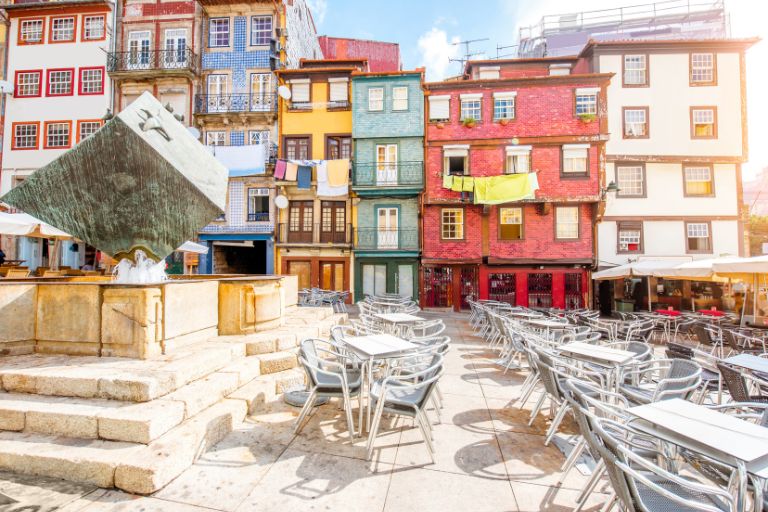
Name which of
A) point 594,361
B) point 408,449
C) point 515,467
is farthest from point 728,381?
point 408,449

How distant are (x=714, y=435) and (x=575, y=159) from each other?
16.9 metres

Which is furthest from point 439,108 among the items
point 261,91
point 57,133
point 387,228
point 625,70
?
point 57,133

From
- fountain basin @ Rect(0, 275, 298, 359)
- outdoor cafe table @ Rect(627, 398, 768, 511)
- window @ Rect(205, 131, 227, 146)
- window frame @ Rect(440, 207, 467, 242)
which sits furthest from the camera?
window @ Rect(205, 131, 227, 146)

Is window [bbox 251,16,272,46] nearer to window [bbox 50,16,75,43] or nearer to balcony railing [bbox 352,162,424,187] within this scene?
balcony railing [bbox 352,162,424,187]

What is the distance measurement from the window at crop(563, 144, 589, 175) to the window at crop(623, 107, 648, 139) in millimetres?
2507

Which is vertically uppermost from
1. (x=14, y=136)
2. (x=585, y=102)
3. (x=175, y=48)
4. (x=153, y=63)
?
(x=175, y=48)

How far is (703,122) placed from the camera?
55.1ft

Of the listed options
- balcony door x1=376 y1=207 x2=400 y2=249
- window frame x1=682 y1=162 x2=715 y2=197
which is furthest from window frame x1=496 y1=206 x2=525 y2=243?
window frame x1=682 y1=162 x2=715 y2=197

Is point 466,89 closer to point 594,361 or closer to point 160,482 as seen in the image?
point 594,361

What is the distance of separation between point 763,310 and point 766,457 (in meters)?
16.2

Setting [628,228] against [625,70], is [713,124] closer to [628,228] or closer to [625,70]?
[625,70]

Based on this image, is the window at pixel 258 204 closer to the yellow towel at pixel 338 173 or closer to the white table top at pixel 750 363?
the yellow towel at pixel 338 173

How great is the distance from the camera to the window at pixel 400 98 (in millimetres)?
18094

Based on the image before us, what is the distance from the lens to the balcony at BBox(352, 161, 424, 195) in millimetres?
17547
